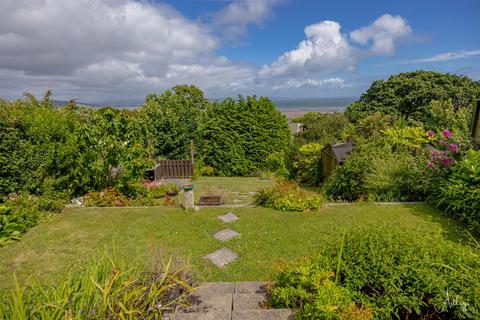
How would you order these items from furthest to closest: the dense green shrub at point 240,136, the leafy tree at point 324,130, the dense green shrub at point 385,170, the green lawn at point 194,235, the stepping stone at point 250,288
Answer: the leafy tree at point 324,130 < the dense green shrub at point 240,136 < the dense green shrub at point 385,170 < the green lawn at point 194,235 < the stepping stone at point 250,288

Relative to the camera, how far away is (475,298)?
183 cm

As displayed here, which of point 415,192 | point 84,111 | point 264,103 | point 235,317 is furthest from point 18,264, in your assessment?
point 84,111

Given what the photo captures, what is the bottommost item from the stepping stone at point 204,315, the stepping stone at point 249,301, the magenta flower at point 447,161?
the stepping stone at point 249,301

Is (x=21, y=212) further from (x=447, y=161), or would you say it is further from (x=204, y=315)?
(x=447, y=161)

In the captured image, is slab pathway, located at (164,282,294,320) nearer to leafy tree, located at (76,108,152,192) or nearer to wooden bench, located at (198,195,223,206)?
wooden bench, located at (198,195,223,206)

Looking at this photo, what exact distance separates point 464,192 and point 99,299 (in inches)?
251

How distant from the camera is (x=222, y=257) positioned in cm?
406

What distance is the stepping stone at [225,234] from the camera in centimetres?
470

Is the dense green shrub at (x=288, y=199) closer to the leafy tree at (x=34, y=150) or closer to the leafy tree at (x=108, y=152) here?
the leafy tree at (x=108, y=152)

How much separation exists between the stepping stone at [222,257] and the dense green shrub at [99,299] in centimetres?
146

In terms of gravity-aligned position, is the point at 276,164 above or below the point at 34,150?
below

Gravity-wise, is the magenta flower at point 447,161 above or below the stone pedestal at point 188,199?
above

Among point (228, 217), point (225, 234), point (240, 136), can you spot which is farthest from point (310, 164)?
point (225, 234)

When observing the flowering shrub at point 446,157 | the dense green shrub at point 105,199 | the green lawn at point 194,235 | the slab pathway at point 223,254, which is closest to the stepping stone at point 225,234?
the slab pathway at point 223,254
